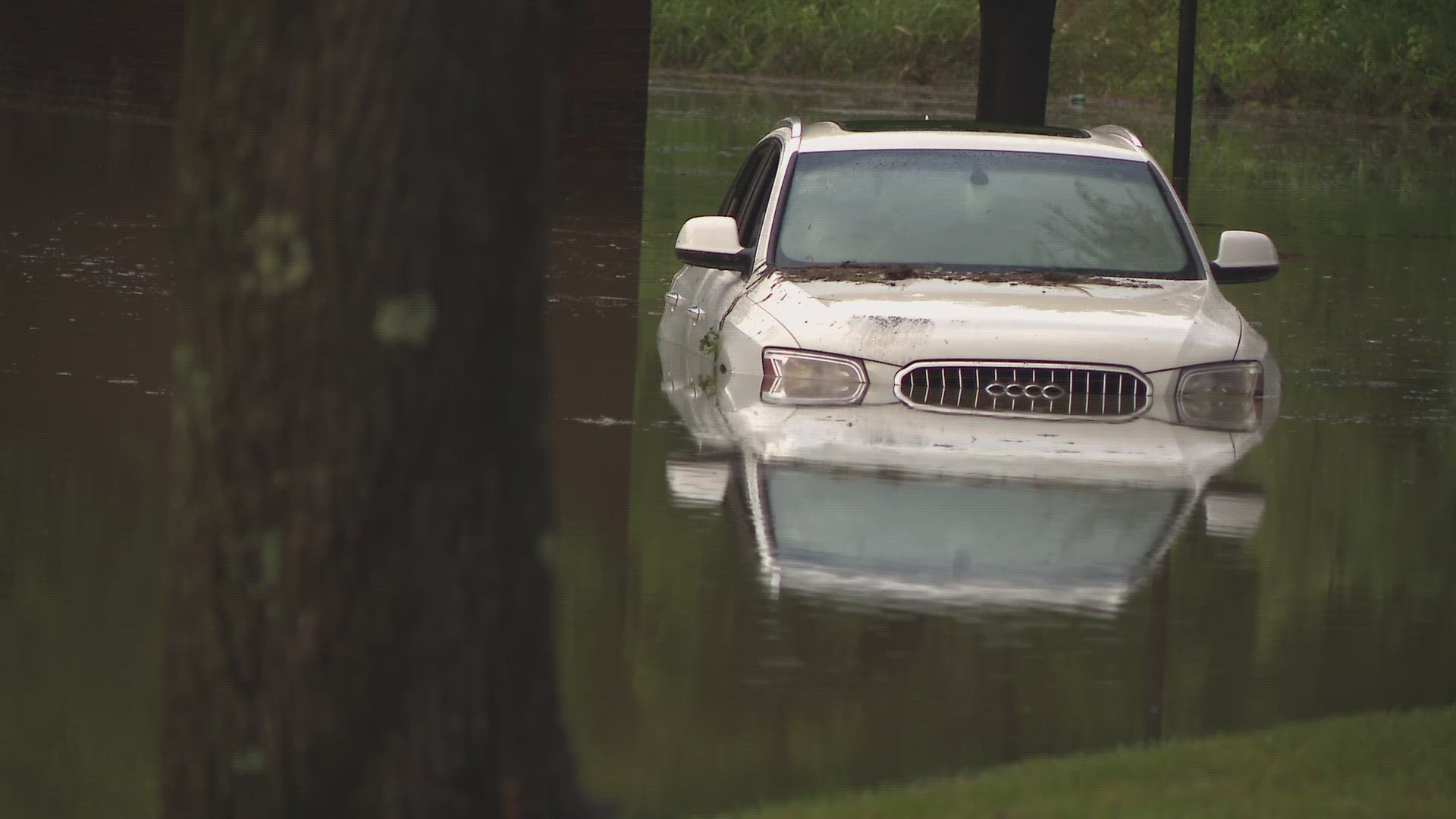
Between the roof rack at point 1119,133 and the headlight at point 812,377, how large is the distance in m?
2.44

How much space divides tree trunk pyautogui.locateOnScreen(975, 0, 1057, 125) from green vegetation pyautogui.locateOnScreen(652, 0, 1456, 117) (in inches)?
766

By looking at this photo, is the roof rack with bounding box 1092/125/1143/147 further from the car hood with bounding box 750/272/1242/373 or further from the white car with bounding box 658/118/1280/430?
the car hood with bounding box 750/272/1242/373

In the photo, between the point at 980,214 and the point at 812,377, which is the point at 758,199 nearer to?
the point at 980,214

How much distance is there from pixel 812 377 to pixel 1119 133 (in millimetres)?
2820

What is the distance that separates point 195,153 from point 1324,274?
54.9ft

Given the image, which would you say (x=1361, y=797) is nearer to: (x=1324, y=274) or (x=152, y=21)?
(x=1324, y=274)

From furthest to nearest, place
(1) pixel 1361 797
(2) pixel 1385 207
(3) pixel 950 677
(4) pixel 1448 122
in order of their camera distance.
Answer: (4) pixel 1448 122 → (2) pixel 1385 207 → (3) pixel 950 677 → (1) pixel 1361 797

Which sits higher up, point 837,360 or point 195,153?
point 195,153

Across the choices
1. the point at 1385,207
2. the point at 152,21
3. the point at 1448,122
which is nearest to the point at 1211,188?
the point at 1385,207

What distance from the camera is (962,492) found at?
9039 millimetres

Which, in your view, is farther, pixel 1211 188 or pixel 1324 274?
pixel 1211 188

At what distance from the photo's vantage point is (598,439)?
10.5m

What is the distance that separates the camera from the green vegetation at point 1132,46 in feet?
151

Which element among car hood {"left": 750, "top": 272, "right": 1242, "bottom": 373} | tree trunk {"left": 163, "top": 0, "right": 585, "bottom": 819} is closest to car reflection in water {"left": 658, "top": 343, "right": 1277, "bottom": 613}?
car hood {"left": 750, "top": 272, "right": 1242, "bottom": 373}
